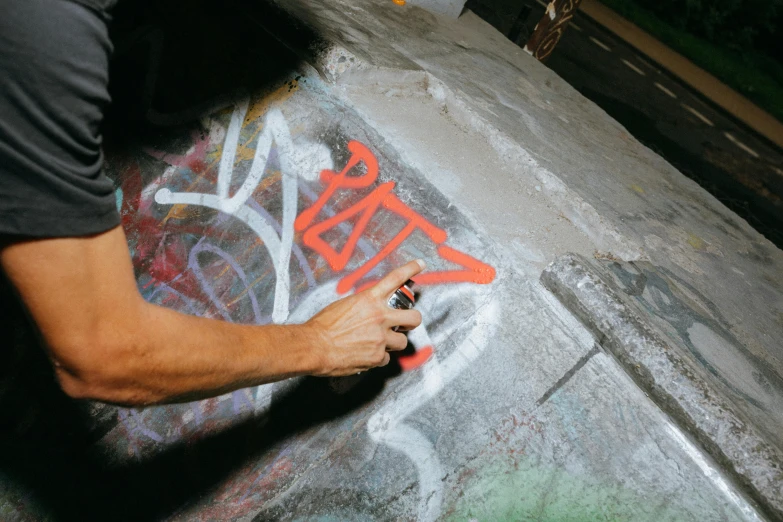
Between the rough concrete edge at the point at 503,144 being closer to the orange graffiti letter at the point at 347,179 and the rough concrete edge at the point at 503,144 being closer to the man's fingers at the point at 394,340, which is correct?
the orange graffiti letter at the point at 347,179

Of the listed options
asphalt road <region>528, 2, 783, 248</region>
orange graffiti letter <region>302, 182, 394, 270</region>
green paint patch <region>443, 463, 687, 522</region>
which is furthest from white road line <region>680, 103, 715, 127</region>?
green paint patch <region>443, 463, 687, 522</region>

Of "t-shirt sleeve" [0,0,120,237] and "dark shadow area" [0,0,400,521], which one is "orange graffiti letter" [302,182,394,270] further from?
"t-shirt sleeve" [0,0,120,237]

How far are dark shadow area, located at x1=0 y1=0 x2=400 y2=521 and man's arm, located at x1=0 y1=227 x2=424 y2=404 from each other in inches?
23.3

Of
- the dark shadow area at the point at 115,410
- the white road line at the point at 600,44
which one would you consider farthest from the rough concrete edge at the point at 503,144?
the white road line at the point at 600,44

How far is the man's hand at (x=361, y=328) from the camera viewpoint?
138 cm

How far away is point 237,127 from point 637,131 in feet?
→ 25.7

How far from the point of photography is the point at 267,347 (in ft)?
3.96

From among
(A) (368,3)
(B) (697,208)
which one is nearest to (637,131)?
(B) (697,208)

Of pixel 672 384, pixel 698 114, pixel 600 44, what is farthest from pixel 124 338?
pixel 600 44

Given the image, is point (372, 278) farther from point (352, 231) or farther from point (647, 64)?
point (647, 64)

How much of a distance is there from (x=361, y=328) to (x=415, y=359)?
1.26 ft

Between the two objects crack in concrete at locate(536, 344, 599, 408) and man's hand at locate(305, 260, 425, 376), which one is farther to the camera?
crack in concrete at locate(536, 344, 599, 408)

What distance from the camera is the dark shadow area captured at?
1771 mm

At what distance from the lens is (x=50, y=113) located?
78 cm
